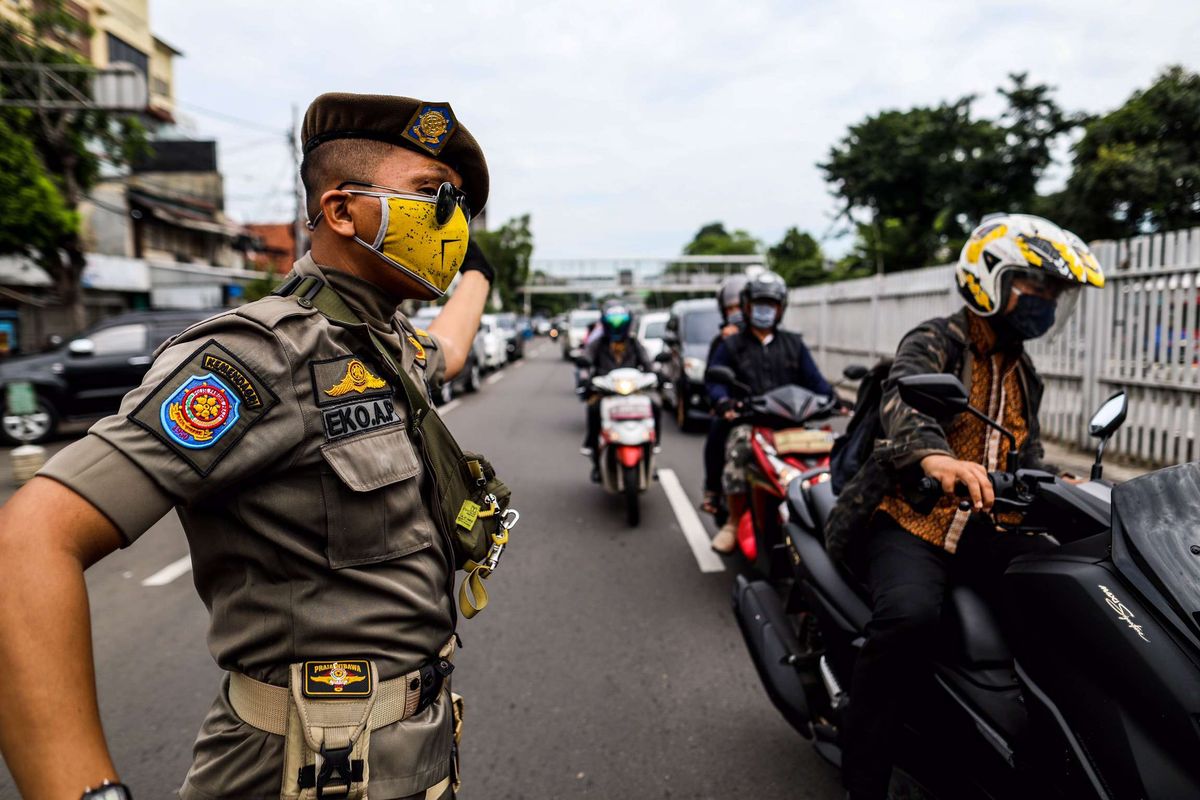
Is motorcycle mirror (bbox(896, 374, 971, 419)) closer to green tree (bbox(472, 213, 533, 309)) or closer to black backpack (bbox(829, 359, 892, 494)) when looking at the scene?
black backpack (bbox(829, 359, 892, 494))

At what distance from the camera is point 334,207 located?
146 centimetres

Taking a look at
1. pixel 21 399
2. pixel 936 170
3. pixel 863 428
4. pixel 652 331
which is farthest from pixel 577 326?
pixel 863 428

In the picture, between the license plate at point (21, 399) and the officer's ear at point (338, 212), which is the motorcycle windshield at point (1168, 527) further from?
the license plate at point (21, 399)

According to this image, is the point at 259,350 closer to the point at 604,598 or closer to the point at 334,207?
the point at 334,207

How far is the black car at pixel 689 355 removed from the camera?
1183 centimetres

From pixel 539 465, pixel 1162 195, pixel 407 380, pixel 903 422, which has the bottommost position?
pixel 539 465

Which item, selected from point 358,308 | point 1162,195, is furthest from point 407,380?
point 1162,195

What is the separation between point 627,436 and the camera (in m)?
6.64

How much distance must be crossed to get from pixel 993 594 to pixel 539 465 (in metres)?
7.33

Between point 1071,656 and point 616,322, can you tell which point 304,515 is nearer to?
point 1071,656

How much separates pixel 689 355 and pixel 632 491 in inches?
234

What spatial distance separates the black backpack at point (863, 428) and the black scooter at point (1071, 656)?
0.39 metres

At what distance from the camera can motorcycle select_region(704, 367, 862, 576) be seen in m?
4.60

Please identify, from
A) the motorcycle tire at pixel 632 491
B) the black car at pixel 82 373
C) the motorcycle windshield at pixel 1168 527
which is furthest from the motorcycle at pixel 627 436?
→ the black car at pixel 82 373
